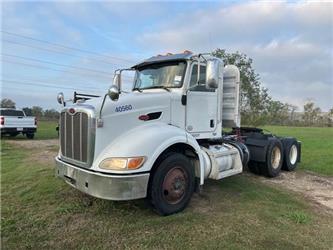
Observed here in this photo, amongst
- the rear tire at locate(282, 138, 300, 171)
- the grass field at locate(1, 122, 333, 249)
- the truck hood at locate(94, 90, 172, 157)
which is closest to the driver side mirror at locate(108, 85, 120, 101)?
the truck hood at locate(94, 90, 172, 157)

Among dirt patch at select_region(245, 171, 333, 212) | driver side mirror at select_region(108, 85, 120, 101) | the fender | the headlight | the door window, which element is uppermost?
the door window

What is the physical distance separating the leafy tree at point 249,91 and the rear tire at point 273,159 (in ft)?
15.2

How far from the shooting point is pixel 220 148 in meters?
6.77

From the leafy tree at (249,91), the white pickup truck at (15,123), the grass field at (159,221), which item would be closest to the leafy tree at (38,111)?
the white pickup truck at (15,123)

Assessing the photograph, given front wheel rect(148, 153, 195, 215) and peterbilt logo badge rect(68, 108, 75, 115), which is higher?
peterbilt logo badge rect(68, 108, 75, 115)

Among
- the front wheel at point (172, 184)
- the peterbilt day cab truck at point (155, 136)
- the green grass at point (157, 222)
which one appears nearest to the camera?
the green grass at point (157, 222)

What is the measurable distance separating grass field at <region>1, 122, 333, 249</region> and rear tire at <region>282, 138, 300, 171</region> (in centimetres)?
273

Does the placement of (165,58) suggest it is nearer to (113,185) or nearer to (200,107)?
(200,107)

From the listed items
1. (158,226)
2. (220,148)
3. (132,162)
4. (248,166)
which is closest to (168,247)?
(158,226)

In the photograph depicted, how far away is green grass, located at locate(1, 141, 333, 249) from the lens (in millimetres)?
4191

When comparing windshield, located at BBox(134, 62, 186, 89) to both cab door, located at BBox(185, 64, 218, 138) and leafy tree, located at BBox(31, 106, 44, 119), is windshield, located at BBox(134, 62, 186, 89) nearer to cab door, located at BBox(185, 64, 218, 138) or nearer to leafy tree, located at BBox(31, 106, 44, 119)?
cab door, located at BBox(185, 64, 218, 138)

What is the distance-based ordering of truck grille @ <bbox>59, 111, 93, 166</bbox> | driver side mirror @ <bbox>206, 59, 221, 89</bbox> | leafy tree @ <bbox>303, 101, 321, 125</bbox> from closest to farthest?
truck grille @ <bbox>59, 111, 93, 166</bbox> → driver side mirror @ <bbox>206, 59, 221, 89</bbox> → leafy tree @ <bbox>303, 101, 321, 125</bbox>

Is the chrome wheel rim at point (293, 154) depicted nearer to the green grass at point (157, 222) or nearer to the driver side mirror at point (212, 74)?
the green grass at point (157, 222)

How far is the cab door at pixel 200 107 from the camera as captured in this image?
236 inches
